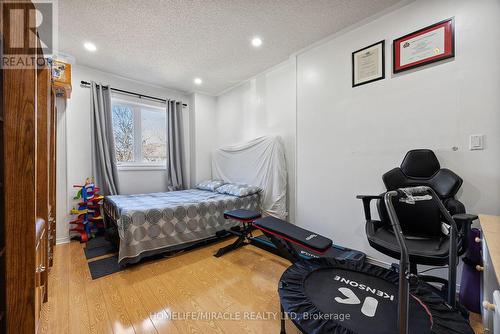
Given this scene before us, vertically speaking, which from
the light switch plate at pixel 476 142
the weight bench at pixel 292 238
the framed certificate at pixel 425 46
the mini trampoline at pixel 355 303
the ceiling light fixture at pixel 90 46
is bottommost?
the mini trampoline at pixel 355 303

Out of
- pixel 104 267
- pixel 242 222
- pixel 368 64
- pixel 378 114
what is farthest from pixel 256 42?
pixel 104 267

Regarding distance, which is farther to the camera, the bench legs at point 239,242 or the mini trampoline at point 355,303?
the bench legs at point 239,242

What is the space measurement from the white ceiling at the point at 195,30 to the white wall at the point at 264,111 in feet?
0.86

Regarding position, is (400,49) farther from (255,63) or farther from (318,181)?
(255,63)

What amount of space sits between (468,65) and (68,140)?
182 inches

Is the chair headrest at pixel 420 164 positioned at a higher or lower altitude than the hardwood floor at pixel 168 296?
higher

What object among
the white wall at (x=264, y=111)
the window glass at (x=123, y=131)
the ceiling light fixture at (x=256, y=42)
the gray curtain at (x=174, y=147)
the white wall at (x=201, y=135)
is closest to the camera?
the ceiling light fixture at (x=256, y=42)

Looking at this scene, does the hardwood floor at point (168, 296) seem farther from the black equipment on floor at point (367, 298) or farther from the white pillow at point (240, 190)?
the white pillow at point (240, 190)

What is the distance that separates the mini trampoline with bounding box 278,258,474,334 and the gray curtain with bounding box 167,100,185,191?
3042mm

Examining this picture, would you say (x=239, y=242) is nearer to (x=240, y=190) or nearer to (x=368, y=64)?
(x=240, y=190)

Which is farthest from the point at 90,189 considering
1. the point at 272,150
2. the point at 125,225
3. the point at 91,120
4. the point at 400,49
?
the point at 400,49

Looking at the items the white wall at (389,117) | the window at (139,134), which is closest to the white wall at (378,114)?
the white wall at (389,117)

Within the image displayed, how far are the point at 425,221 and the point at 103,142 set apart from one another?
4.09 meters

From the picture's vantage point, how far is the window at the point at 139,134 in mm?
3598
